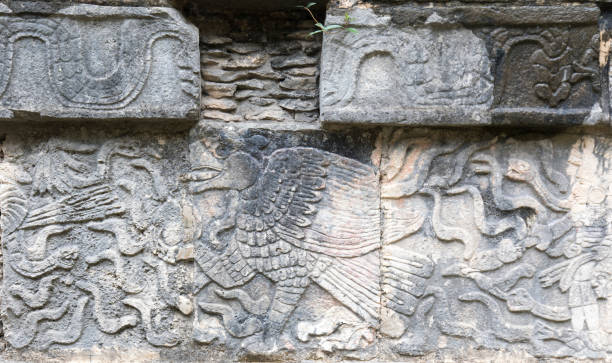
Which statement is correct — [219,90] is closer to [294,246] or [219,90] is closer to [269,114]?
[269,114]

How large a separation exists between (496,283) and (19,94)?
7.47ft

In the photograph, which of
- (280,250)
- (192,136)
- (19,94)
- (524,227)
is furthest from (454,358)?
(19,94)

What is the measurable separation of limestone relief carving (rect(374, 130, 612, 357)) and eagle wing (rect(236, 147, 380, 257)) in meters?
0.10

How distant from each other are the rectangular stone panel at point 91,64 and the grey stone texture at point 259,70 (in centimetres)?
20

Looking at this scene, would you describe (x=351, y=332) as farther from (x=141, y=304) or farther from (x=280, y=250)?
(x=141, y=304)

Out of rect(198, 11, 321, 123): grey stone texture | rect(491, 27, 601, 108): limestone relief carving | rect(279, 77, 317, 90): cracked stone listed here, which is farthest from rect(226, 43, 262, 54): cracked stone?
rect(491, 27, 601, 108): limestone relief carving

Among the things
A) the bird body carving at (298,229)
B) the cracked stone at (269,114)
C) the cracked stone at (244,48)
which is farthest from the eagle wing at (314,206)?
the cracked stone at (244,48)

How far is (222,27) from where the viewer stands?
3154 mm

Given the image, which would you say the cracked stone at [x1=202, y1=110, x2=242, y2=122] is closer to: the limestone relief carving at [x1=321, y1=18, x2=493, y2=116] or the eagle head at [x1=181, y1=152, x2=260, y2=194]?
the eagle head at [x1=181, y1=152, x2=260, y2=194]

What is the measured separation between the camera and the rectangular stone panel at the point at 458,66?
2920 mm

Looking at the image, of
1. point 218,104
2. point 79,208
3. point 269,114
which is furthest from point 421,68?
point 79,208

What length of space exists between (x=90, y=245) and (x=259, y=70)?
1120mm

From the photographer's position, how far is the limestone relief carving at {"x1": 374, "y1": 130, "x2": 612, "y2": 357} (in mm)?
3037

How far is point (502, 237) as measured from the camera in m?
3.06
